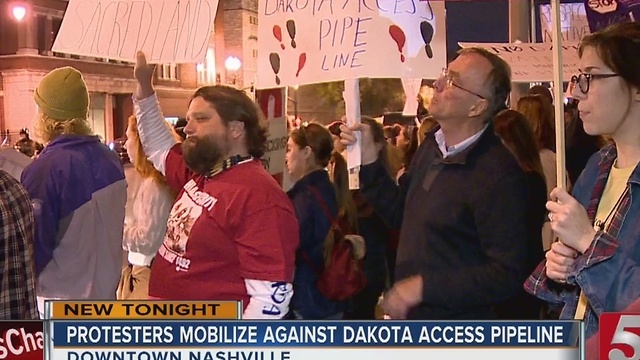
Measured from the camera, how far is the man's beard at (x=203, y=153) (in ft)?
8.77

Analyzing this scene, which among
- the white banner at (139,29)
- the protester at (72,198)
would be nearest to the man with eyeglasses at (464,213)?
the white banner at (139,29)

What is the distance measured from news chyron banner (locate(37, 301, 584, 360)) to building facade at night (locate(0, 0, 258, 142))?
56.5 inches

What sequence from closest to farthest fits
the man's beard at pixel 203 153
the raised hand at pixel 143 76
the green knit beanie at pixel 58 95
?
the man's beard at pixel 203 153
the raised hand at pixel 143 76
the green knit beanie at pixel 58 95

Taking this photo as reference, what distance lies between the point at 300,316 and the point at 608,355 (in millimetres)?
1896

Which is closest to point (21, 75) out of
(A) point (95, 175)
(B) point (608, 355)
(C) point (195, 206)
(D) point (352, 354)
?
(A) point (95, 175)

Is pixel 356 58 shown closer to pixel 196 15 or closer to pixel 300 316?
pixel 196 15

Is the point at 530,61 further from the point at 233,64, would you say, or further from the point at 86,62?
the point at 86,62

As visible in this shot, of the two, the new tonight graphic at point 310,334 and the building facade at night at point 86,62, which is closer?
the new tonight graphic at point 310,334

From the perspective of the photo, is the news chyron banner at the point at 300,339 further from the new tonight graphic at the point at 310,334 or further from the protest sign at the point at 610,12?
the protest sign at the point at 610,12

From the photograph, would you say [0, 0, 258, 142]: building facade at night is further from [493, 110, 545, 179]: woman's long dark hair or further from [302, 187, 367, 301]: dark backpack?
[493, 110, 545, 179]: woman's long dark hair

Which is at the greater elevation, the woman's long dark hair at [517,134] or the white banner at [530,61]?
the white banner at [530,61]

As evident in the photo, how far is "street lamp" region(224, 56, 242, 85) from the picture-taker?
346 centimetres

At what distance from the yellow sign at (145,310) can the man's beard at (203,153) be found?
647 millimetres

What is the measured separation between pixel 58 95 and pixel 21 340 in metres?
1.49
